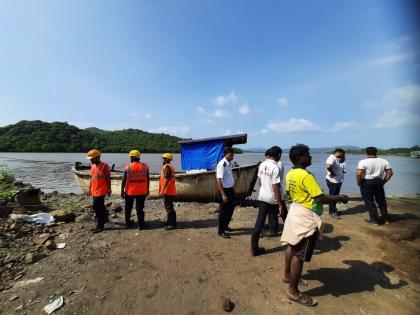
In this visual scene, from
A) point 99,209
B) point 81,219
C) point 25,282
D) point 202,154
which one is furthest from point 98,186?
point 202,154

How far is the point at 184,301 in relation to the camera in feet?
11.1

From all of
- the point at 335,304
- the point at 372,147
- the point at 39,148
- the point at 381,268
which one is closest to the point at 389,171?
the point at 372,147

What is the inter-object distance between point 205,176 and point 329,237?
5.57 meters

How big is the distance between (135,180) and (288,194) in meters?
3.99

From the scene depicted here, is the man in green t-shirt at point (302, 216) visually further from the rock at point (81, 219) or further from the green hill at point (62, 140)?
the green hill at point (62, 140)

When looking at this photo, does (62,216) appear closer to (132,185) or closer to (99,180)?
(99,180)

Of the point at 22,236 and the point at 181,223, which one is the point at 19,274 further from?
the point at 181,223

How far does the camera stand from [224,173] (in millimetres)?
5367

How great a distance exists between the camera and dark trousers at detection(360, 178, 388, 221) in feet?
20.7

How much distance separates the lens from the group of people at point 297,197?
317 centimetres

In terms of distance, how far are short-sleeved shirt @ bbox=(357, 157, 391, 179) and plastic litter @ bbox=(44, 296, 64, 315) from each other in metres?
7.01

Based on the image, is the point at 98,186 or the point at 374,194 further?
the point at 374,194

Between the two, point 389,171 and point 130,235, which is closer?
point 130,235

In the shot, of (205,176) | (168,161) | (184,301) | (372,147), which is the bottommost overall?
(184,301)
